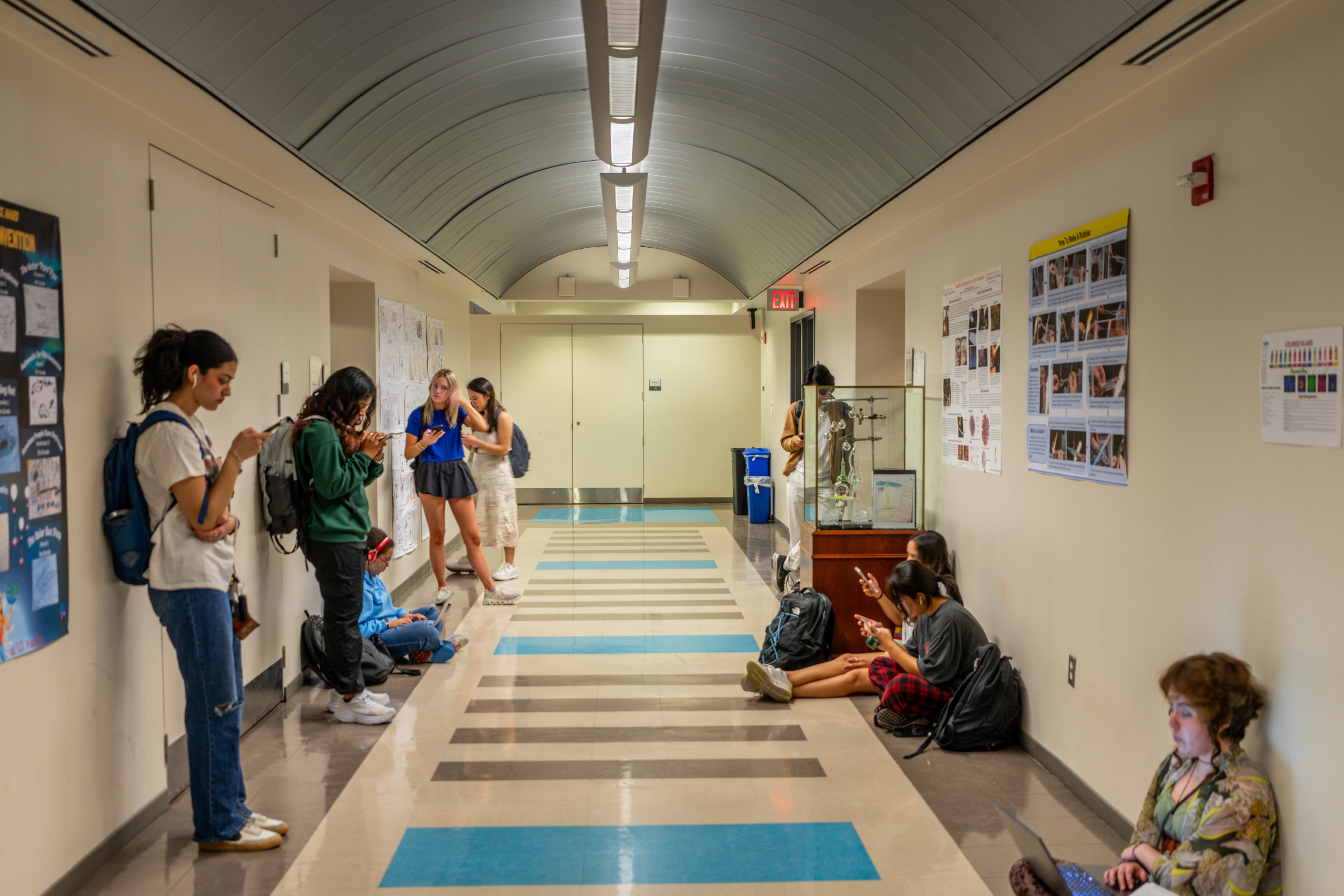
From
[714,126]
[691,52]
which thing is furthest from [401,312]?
[691,52]

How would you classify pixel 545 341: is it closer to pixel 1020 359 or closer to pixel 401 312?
pixel 401 312

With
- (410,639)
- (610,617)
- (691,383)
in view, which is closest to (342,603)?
(410,639)

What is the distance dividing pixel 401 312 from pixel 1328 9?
7.05 metres

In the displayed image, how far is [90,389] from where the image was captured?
11.0ft

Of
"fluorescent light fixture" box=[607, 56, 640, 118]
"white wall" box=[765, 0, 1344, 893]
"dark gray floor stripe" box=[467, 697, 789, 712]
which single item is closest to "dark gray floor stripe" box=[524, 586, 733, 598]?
A: "dark gray floor stripe" box=[467, 697, 789, 712]

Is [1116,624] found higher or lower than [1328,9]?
lower

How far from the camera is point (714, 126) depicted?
6957mm

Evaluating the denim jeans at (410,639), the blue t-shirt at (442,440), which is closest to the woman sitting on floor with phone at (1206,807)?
the denim jeans at (410,639)

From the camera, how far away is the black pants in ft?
15.9

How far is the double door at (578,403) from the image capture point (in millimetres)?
15008

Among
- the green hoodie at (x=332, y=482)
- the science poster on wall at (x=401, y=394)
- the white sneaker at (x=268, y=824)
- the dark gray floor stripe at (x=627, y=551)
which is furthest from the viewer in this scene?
the dark gray floor stripe at (x=627, y=551)

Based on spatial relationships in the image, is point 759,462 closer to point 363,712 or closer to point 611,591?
point 611,591

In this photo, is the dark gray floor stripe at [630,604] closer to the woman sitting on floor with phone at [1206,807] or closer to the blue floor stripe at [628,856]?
the blue floor stripe at [628,856]

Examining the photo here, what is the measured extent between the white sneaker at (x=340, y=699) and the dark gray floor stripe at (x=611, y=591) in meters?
3.03
